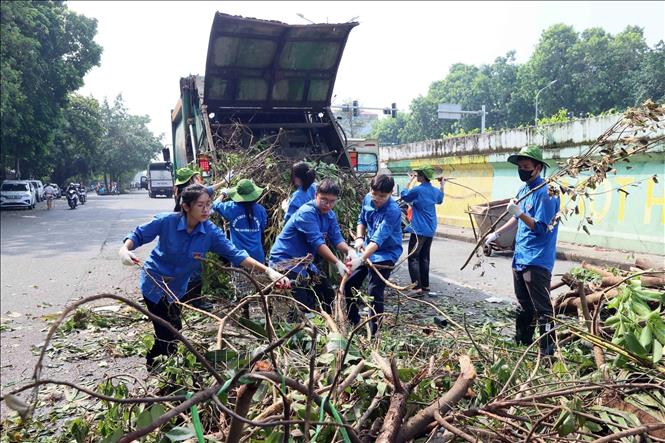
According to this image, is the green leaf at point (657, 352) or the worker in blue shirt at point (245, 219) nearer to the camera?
the green leaf at point (657, 352)

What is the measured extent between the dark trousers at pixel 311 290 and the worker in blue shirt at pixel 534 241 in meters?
1.40

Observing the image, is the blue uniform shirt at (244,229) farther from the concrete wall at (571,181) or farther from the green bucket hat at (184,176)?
the concrete wall at (571,181)

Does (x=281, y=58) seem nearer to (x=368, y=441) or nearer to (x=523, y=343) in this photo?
(x=523, y=343)

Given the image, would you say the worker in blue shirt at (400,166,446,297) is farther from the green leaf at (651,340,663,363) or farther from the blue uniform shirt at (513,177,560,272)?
the green leaf at (651,340,663,363)

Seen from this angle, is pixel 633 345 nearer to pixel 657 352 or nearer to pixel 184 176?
pixel 657 352

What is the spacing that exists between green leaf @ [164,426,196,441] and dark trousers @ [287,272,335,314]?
211cm

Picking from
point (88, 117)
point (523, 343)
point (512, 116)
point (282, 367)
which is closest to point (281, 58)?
point (523, 343)

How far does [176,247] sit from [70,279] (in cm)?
545

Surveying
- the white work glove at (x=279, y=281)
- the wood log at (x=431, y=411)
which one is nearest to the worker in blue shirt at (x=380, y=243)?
the white work glove at (x=279, y=281)

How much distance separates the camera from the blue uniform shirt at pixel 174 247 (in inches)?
142

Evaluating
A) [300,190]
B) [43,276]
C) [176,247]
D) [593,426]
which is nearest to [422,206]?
[300,190]

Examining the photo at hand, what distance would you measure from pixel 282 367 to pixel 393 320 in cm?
124

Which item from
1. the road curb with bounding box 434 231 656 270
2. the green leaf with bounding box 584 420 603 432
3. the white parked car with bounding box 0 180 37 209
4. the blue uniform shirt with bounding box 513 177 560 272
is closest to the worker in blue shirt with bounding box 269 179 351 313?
the blue uniform shirt with bounding box 513 177 560 272

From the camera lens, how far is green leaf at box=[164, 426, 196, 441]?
1.73 meters
